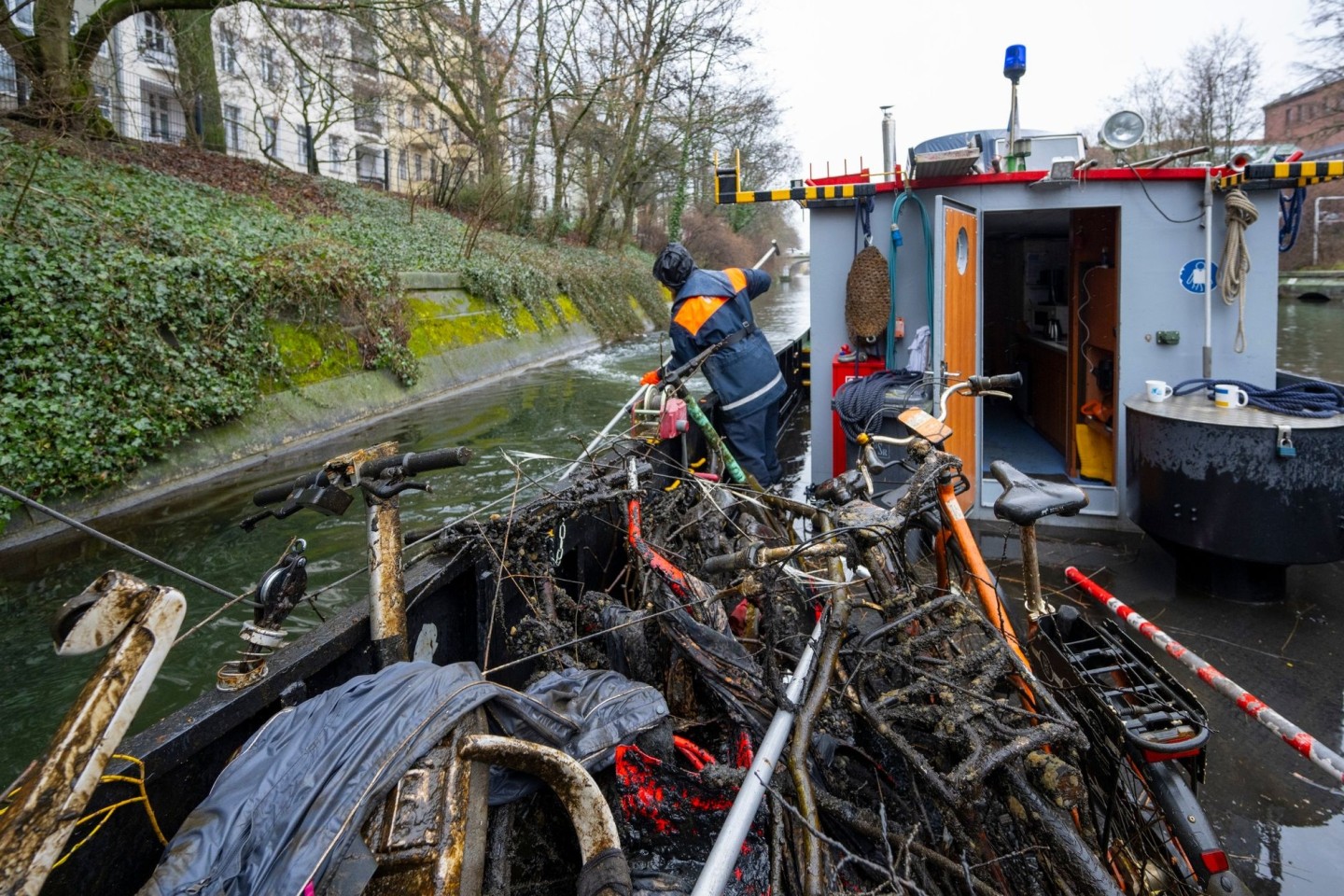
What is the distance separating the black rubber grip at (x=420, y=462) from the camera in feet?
8.85

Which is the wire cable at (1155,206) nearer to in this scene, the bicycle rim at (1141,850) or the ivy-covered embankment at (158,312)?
the bicycle rim at (1141,850)

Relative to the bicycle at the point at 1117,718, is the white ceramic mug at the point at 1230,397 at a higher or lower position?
higher

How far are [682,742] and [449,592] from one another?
131 centimetres

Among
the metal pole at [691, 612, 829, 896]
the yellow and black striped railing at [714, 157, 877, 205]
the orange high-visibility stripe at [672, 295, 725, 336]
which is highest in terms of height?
the yellow and black striped railing at [714, 157, 877, 205]

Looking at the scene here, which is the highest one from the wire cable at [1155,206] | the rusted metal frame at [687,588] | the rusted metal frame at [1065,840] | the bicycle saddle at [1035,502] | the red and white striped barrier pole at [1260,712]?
the wire cable at [1155,206]

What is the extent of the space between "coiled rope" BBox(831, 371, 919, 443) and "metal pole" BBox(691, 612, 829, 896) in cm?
370

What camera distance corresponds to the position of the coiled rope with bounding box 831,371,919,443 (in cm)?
608

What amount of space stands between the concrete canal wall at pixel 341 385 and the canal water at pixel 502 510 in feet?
0.93

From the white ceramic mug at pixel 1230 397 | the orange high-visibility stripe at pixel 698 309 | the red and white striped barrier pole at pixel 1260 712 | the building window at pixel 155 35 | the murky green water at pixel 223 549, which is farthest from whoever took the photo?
the building window at pixel 155 35

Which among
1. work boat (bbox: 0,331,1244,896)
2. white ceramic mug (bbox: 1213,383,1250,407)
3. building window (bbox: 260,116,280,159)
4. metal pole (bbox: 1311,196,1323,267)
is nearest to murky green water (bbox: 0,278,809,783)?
work boat (bbox: 0,331,1244,896)

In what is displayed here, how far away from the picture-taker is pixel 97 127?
47.4 feet

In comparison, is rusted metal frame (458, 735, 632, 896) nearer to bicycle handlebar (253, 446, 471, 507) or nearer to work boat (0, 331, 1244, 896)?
work boat (0, 331, 1244, 896)

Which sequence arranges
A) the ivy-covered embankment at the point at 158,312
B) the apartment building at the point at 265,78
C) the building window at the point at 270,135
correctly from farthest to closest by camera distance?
the building window at the point at 270,135 < the apartment building at the point at 265,78 < the ivy-covered embankment at the point at 158,312

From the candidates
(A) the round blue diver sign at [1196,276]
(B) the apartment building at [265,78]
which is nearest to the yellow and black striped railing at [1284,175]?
(A) the round blue diver sign at [1196,276]
